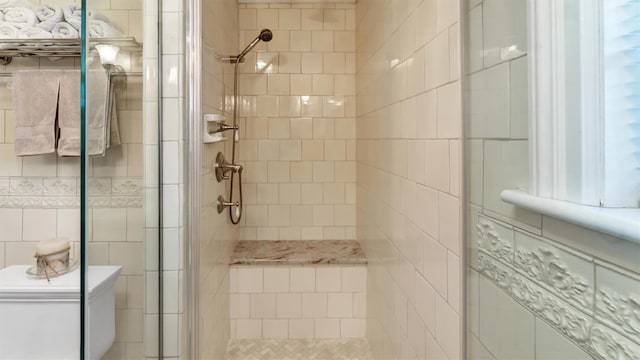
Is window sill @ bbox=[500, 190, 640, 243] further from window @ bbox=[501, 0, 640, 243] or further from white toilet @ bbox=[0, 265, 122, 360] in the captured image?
white toilet @ bbox=[0, 265, 122, 360]

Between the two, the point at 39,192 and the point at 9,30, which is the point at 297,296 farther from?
the point at 9,30

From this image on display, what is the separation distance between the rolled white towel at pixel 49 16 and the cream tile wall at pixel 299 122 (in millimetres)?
1269

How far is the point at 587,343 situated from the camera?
1.75 ft

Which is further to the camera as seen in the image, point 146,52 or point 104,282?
point 146,52

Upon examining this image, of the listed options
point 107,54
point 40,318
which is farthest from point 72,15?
point 40,318

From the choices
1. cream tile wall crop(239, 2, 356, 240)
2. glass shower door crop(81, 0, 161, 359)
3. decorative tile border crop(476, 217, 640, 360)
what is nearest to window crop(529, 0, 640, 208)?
decorative tile border crop(476, 217, 640, 360)

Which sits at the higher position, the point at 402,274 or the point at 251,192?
the point at 251,192

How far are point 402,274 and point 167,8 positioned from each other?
1.39 metres

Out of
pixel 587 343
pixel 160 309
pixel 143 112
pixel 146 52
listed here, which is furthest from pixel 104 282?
pixel 587 343

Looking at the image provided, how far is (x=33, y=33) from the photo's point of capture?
1639 mm

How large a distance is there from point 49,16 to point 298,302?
6.55 feet

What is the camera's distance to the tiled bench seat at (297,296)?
7.88 feet

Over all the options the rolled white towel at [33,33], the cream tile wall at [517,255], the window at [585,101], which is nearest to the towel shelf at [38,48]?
the rolled white towel at [33,33]

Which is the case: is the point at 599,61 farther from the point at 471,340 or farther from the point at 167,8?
the point at 167,8
